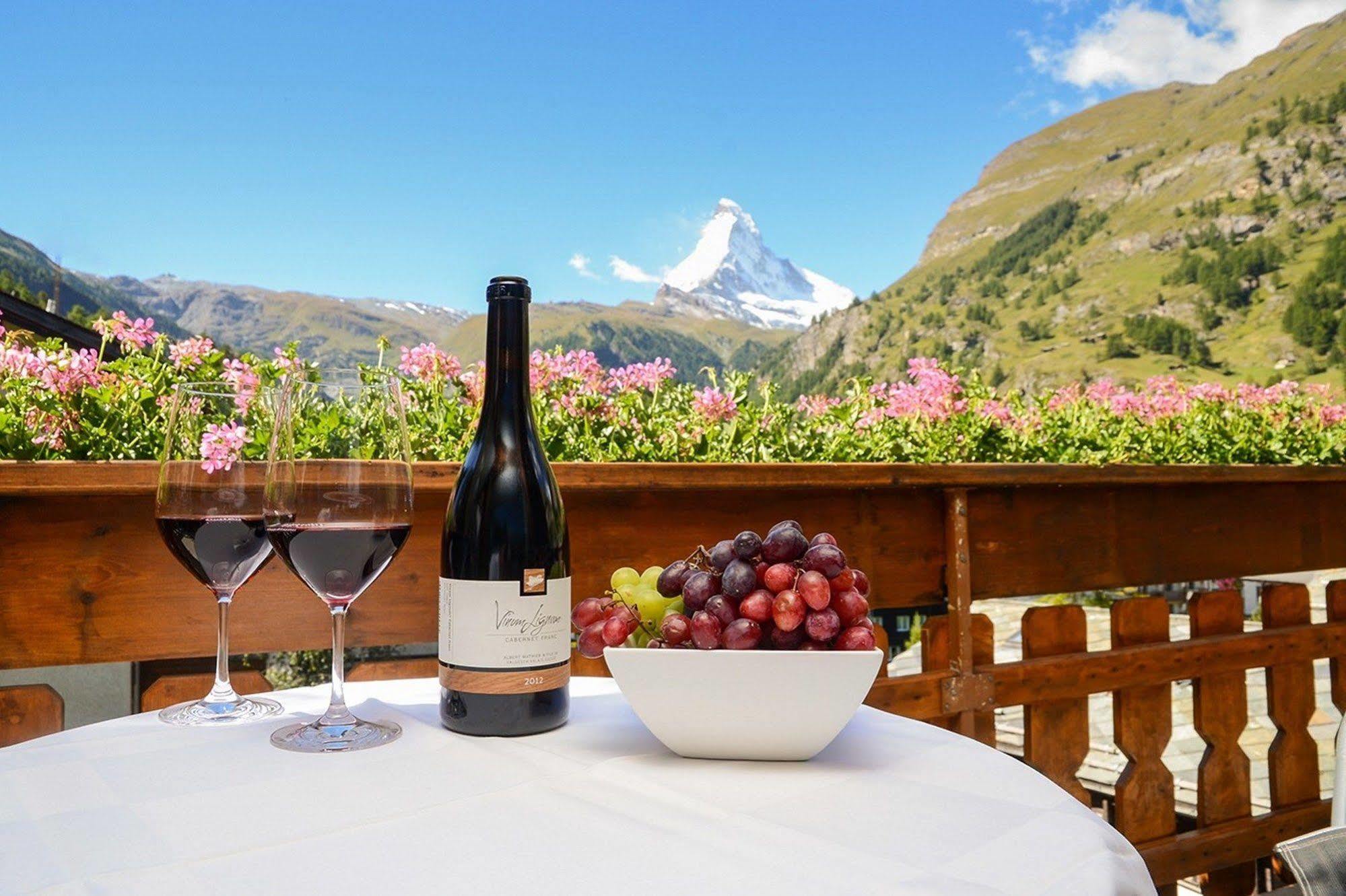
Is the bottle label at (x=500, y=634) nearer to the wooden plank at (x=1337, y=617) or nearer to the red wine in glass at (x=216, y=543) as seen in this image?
the red wine in glass at (x=216, y=543)

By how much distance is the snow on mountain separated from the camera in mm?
139000

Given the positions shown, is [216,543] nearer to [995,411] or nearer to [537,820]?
[537,820]

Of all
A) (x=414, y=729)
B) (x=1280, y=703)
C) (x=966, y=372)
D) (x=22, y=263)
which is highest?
(x=22, y=263)

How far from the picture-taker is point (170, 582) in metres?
1.23

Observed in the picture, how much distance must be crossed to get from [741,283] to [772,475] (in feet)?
532

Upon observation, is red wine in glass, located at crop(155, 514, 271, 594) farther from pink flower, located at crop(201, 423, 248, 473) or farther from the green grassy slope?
the green grassy slope

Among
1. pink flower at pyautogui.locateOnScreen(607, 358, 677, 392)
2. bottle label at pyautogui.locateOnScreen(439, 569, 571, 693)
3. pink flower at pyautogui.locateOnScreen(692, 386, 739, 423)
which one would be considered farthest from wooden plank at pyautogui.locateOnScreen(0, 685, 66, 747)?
pink flower at pyautogui.locateOnScreen(692, 386, 739, 423)

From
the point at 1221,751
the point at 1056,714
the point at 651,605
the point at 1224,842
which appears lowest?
the point at 1224,842

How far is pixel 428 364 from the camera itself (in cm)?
168

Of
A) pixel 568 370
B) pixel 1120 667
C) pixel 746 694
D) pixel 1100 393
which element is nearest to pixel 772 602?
pixel 746 694

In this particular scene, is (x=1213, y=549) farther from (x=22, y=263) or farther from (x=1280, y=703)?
(x=22, y=263)

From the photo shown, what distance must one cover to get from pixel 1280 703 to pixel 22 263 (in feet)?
200

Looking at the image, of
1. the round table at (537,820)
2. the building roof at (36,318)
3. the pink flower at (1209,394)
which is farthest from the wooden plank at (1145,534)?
the building roof at (36,318)

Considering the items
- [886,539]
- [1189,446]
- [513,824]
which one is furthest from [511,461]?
[1189,446]
